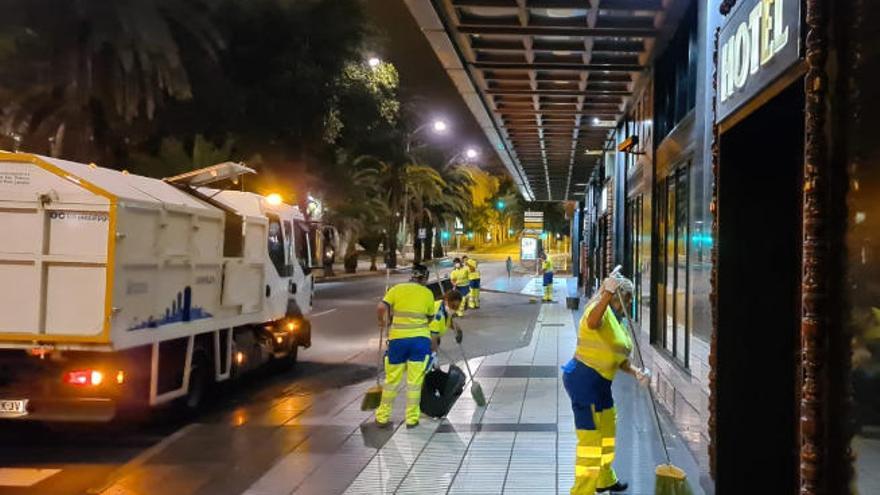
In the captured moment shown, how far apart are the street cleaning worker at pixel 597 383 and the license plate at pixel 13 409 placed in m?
5.30

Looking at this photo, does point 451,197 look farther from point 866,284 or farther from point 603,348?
point 866,284

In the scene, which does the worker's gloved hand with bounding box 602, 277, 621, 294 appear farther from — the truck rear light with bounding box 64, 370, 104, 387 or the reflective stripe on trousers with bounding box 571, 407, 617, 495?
the truck rear light with bounding box 64, 370, 104, 387

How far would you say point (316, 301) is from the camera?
27938 millimetres

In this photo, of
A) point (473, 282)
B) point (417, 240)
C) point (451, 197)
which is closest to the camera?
point (473, 282)

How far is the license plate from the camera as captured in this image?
25.6 ft

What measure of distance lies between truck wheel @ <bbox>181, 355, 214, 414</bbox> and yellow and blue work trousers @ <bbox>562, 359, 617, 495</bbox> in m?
5.31

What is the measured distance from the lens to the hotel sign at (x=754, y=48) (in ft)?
10.8

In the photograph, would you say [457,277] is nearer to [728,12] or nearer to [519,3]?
[519,3]

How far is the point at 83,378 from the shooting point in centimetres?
788

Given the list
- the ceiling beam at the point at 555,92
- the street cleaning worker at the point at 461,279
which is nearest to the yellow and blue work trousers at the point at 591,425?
the ceiling beam at the point at 555,92

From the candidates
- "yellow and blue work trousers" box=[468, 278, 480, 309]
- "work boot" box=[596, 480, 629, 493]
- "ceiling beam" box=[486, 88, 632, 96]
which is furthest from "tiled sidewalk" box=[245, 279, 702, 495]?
"yellow and blue work trousers" box=[468, 278, 480, 309]

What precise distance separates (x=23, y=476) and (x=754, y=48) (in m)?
6.60

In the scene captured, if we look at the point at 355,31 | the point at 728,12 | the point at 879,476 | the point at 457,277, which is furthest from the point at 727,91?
the point at 355,31

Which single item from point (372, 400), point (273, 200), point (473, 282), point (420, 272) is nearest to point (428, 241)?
point (473, 282)
